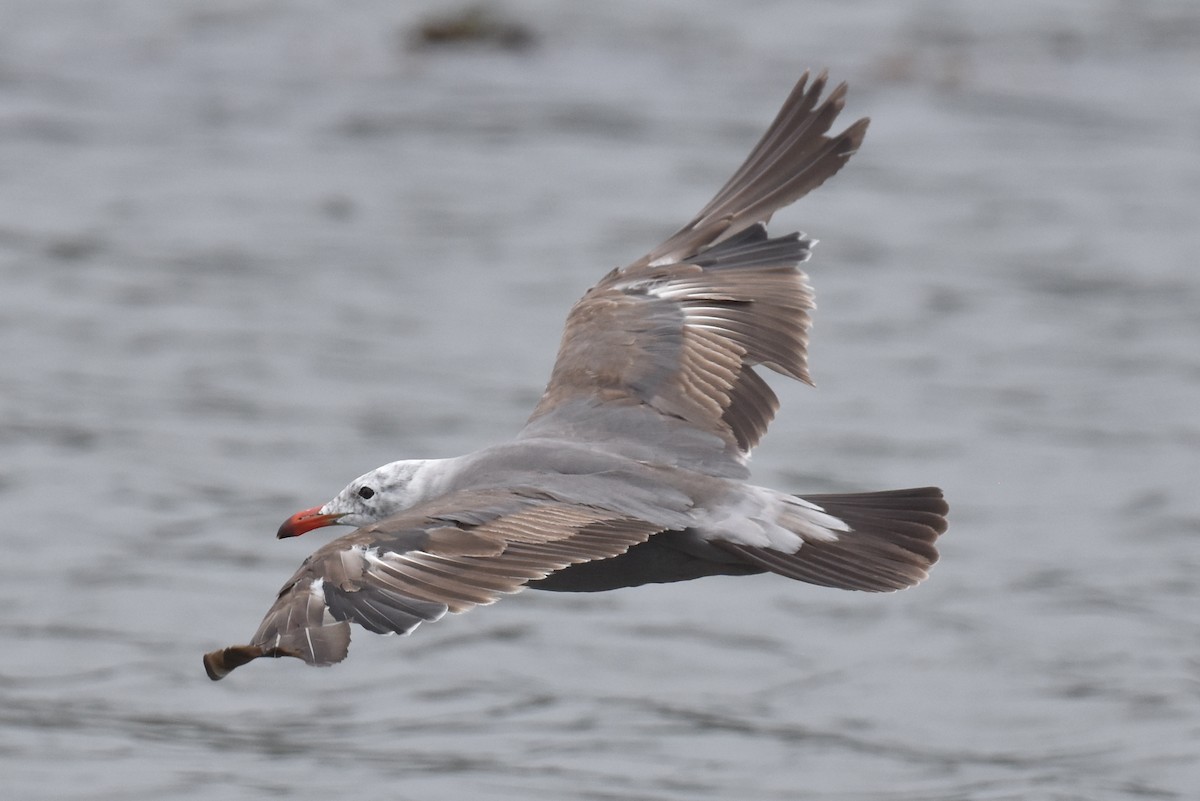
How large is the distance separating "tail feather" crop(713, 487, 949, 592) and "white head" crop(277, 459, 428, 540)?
1.10 metres

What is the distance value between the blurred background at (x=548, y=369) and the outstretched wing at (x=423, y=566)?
2.46m

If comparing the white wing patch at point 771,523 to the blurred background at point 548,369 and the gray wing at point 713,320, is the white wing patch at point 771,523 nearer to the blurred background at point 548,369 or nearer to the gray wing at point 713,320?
the gray wing at point 713,320

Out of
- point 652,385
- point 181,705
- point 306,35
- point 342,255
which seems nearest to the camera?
point 652,385

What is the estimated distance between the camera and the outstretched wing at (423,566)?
5.96m

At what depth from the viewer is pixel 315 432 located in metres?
12.1

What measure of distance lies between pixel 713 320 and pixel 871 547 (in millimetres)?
1481

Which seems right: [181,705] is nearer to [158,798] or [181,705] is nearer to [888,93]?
[158,798]

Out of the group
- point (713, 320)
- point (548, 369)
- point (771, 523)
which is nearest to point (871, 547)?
point (771, 523)

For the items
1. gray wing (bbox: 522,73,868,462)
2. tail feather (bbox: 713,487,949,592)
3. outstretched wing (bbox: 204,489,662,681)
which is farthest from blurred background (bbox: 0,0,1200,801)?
outstretched wing (bbox: 204,489,662,681)

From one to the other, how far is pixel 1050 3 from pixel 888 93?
2968 millimetres

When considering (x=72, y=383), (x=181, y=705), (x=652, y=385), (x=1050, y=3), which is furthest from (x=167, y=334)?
(x=1050, y=3)

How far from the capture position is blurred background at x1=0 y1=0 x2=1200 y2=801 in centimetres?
927

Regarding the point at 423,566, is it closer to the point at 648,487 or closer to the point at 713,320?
the point at 648,487

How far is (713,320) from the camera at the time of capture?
8273mm
